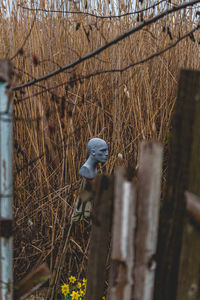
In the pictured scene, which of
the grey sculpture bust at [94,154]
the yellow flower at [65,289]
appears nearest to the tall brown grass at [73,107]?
the yellow flower at [65,289]

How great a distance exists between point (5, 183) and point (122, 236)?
1.13 ft

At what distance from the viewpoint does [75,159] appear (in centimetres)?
179

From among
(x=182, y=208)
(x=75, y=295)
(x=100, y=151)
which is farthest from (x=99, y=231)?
(x=75, y=295)

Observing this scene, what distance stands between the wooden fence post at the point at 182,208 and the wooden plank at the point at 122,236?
143 millimetres

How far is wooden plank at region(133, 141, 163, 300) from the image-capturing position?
29.1 inches

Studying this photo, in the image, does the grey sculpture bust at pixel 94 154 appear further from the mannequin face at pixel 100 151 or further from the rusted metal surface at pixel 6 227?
the rusted metal surface at pixel 6 227

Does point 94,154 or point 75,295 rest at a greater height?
point 94,154

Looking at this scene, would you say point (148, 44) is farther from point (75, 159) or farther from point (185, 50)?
point (75, 159)

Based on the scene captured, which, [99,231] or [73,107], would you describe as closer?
[99,231]

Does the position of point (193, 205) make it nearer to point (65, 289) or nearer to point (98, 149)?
point (98, 149)

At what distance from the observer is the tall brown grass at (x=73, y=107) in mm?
1705

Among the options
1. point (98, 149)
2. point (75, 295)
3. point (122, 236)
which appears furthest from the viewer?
point (75, 295)

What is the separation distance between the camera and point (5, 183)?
794mm

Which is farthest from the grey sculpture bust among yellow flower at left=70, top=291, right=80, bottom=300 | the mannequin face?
yellow flower at left=70, top=291, right=80, bottom=300
